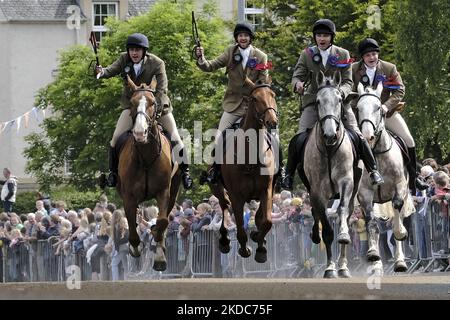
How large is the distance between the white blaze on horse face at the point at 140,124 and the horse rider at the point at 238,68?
5.09 feet

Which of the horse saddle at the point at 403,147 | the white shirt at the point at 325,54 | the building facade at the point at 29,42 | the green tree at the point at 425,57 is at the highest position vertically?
the building facade at the point at 29,42

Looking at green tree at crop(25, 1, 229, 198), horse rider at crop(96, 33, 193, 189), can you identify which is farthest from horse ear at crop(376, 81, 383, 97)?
green tree at crop(25, 1, 229, 198)

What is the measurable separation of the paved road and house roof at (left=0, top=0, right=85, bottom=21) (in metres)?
66.8

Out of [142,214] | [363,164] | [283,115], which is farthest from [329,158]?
[283,115]

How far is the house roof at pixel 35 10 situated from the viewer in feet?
294

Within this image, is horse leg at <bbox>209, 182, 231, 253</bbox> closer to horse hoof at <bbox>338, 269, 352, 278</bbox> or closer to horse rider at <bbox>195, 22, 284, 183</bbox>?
horse rider at <bbox>195, 22, 284, 183</bbox>

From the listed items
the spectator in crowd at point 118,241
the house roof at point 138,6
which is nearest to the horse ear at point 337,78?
the spectator in crowd at point 118,241

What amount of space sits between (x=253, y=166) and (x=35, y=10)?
65.9 metres

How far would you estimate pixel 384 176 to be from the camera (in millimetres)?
26438

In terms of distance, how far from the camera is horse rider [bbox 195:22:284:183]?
25.8 m

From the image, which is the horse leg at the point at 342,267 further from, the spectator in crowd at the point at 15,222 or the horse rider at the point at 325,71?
the spectator in crowd at the point at 15,222

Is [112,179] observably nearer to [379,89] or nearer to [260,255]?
[260,255]
